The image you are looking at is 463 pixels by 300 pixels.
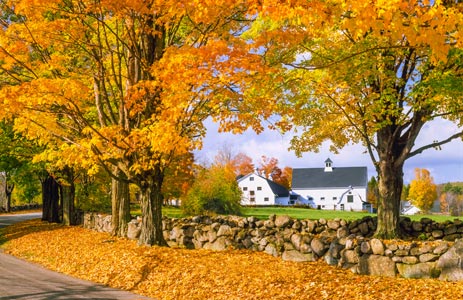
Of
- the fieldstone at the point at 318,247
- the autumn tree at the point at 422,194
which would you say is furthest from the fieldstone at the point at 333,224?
the autumn tree at the point at 422,194

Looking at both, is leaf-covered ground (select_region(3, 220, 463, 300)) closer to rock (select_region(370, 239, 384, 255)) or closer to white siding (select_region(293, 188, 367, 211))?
rock (select_region(370, 239, 384, 255))

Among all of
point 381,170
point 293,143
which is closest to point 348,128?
point 293,143

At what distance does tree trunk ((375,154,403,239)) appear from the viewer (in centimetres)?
1884

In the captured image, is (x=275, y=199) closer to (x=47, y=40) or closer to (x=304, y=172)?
(x=304, y=172)

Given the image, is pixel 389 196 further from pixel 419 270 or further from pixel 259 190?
pixel 259 190

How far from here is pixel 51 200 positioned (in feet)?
114

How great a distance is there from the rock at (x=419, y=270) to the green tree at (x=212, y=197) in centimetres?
2633

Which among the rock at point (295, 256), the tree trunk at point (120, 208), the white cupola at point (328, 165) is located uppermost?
the white cupola at point (328, 165)

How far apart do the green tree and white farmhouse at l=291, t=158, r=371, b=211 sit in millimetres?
48053

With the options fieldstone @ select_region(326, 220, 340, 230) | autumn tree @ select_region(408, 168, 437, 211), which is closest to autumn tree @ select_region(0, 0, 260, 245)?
fieldstone @ select_region(326, 220, 340, 230)

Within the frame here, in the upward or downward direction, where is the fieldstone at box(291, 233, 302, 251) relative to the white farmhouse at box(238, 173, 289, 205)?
downward

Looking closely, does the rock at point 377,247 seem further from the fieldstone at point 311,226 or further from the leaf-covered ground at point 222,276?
the fieldstone at point 311,226

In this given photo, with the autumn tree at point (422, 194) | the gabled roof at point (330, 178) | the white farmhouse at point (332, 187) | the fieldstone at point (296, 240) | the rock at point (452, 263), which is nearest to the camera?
the rock at point (452, 263)

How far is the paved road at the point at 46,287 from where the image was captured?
10.9m
